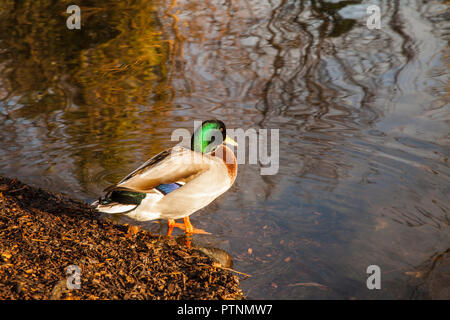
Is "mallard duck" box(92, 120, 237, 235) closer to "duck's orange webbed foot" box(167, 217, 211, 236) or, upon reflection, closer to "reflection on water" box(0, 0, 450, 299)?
"duck's orange webbed foot" box(167, 217, 211, 236)

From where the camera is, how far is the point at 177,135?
5543mm

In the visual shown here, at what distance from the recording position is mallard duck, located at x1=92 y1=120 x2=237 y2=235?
3.39 meters

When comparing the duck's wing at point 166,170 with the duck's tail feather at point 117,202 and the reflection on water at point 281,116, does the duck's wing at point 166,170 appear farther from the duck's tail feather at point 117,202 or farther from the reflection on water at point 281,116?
the reflection on water at point 281,116

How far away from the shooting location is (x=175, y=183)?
3.60 metres

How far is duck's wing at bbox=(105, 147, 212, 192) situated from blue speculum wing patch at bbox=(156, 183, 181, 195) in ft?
0.07

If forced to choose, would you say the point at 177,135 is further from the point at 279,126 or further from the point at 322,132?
the point at 322,132

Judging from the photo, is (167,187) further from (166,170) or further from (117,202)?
(117,202)

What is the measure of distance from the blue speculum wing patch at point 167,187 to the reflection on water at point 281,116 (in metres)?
0.55

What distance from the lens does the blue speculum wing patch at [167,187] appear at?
139 inches

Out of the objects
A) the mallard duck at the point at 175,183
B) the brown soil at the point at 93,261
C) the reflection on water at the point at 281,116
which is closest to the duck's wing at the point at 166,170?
the mallard duck at the point at 175,183

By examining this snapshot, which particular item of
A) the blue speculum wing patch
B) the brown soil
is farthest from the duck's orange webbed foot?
the blue speculum wing patch

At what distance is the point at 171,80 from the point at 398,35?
3930 millimetres

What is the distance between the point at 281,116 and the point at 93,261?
132 inches
